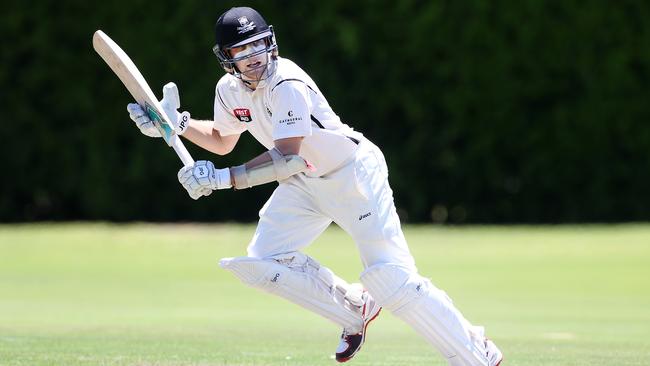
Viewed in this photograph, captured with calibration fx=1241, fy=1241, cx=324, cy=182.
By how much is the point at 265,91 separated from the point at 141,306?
357cm

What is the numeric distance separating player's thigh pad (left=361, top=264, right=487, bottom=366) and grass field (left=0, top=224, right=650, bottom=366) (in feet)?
2.26

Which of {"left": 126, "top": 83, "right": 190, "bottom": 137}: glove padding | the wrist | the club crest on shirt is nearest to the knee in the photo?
the wrist

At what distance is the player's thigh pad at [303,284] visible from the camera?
4941 mm

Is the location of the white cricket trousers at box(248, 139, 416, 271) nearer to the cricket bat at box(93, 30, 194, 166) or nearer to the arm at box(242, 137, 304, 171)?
the arm at box(242, 137, 304, 171)

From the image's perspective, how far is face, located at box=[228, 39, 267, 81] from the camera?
4.80 m

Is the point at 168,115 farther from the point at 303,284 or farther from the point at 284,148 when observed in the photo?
the point at 303,284

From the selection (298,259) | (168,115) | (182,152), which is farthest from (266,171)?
(168,115)

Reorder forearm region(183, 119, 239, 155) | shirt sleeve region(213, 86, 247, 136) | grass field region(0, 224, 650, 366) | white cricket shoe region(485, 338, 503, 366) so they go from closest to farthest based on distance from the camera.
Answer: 1. white cricket shoe region(485, 338, 503, 366)
2. shirt sleeve region(213, 86, 247, 136)
3. forearm region(183, 119, 239, 155)
4. grass field region(0, 224, 650, 366)

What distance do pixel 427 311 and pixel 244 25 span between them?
1299 mm

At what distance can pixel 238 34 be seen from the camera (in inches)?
188

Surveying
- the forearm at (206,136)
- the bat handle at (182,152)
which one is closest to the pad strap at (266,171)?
the bat handle at (182,152)

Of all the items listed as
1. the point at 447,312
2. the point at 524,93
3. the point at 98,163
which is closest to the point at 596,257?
the point at 524,93

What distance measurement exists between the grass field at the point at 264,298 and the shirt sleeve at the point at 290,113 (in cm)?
108

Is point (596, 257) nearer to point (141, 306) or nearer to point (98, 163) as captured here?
point (141, 306)
